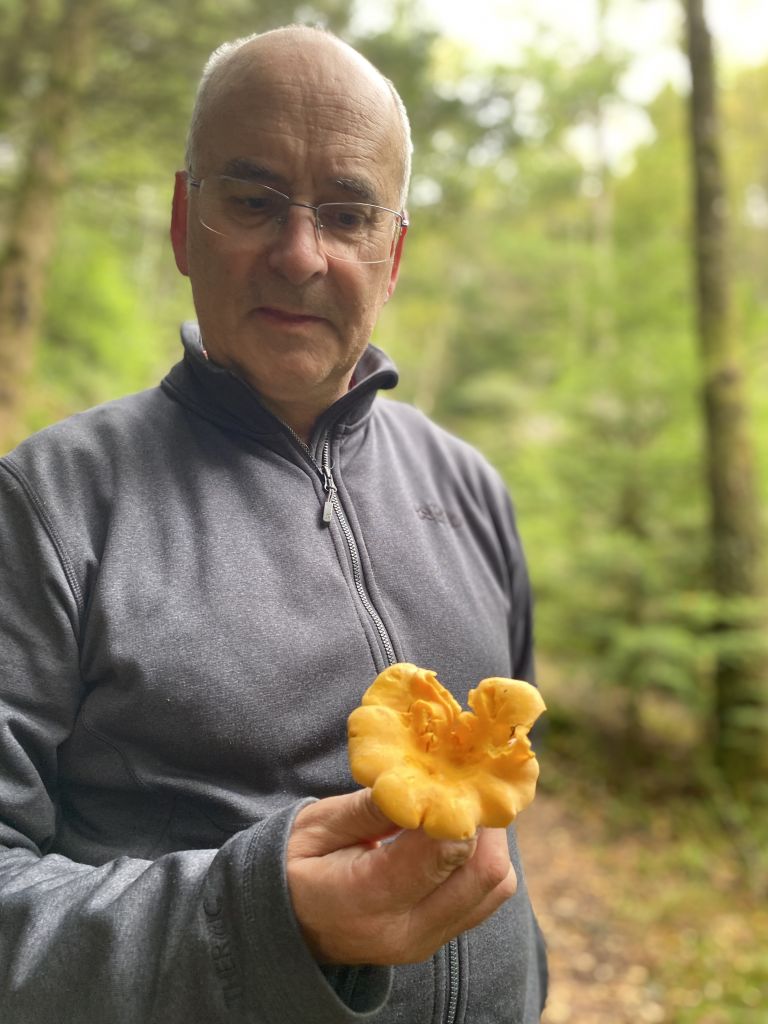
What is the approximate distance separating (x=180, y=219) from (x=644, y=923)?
5.15 metres

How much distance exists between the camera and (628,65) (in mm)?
11867

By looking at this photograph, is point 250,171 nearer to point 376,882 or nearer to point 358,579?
point 358,579

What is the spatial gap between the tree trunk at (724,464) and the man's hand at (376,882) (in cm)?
528

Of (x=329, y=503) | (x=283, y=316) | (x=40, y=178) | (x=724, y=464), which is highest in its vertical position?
(x=40, y=178)

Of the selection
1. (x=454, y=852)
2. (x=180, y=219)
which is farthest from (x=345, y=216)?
(x=454, y=852)

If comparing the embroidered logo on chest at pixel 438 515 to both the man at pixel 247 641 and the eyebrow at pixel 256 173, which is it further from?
the eyebrow at pixel 256 173

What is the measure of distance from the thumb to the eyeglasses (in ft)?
3.39

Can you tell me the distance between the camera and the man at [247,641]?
1.00m

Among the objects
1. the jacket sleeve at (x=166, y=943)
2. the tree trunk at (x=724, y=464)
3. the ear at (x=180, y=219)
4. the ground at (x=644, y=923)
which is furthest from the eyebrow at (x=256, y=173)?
the tree trunk at (x=724, y=464)

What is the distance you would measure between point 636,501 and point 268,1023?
636cm

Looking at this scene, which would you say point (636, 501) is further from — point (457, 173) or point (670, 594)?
point (457, 173)

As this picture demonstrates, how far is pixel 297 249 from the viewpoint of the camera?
137cm

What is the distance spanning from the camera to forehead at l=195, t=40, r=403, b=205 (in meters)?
1.35

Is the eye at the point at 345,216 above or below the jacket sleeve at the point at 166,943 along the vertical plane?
above
